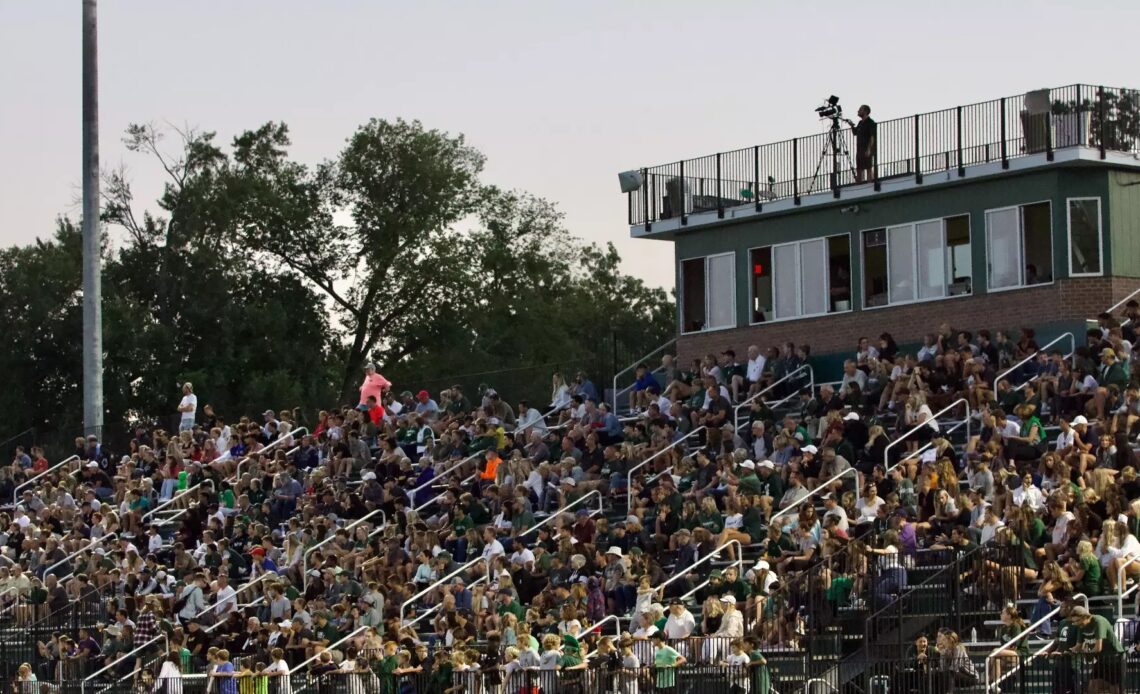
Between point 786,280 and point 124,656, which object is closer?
point 124,656

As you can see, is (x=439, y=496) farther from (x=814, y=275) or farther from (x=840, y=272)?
(x=840, y=272)

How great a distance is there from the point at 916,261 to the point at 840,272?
1.67 metres

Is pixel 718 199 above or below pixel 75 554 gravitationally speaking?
above

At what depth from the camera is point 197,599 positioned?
101 ft

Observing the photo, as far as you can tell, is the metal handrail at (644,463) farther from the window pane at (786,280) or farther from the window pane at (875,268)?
the window pane at (786,280)

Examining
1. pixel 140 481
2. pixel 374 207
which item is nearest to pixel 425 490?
pixel 140 481

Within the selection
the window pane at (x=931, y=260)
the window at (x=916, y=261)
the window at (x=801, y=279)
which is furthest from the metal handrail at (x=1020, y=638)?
the window at (x=801, y=279)

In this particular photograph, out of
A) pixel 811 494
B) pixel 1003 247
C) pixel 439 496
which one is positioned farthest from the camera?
pixel 1003 247

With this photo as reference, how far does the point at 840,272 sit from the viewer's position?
35.4 metres

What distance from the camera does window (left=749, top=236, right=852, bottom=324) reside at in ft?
116

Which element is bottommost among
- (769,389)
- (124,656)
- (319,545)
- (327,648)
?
(124,656)

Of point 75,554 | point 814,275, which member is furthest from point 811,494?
point 75,554

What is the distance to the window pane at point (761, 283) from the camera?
36594mm

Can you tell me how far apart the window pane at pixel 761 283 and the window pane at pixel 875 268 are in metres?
2.12
